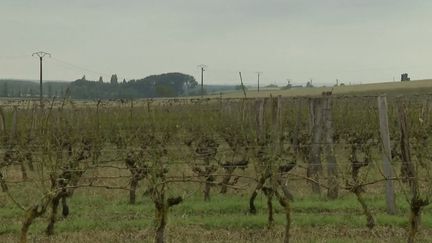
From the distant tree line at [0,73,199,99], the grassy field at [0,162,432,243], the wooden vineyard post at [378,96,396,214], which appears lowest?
the grassy field at [0,162,432,243]

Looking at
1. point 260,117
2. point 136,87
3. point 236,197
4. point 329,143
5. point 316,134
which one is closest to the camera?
point 236,197


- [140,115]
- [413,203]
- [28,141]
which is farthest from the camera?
[140,115]

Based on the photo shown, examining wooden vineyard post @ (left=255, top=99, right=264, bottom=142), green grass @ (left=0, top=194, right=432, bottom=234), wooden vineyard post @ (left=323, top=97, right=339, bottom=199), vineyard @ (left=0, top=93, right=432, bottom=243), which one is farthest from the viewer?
wooden vineyard post @ (left=255, top=99, right=264, bottom=142)

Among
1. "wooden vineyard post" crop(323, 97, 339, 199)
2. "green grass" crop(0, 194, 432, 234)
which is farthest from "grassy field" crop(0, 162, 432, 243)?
"wooden vineyard post" crop(323, 97, 339, 199)

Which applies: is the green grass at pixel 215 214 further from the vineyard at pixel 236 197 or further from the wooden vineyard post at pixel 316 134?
the wooden vineyard post at pixel 316 134

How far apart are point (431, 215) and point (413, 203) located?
2234 mm

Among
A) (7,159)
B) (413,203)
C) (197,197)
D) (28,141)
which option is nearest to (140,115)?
(28,141)

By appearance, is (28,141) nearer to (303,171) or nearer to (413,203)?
(303,171)

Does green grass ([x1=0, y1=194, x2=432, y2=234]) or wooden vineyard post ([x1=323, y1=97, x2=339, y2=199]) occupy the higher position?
wooden vineyard post ([x1=323, y1=97, x2=339, y2=199])

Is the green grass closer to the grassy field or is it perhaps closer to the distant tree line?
the grassy field

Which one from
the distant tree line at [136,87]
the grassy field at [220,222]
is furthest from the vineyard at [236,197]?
the distant tree line at [136,87]

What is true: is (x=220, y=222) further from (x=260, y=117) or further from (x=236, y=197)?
(x=260, y=117)

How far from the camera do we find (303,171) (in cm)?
1192

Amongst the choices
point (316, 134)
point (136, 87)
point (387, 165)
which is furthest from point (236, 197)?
point (136, 87)
